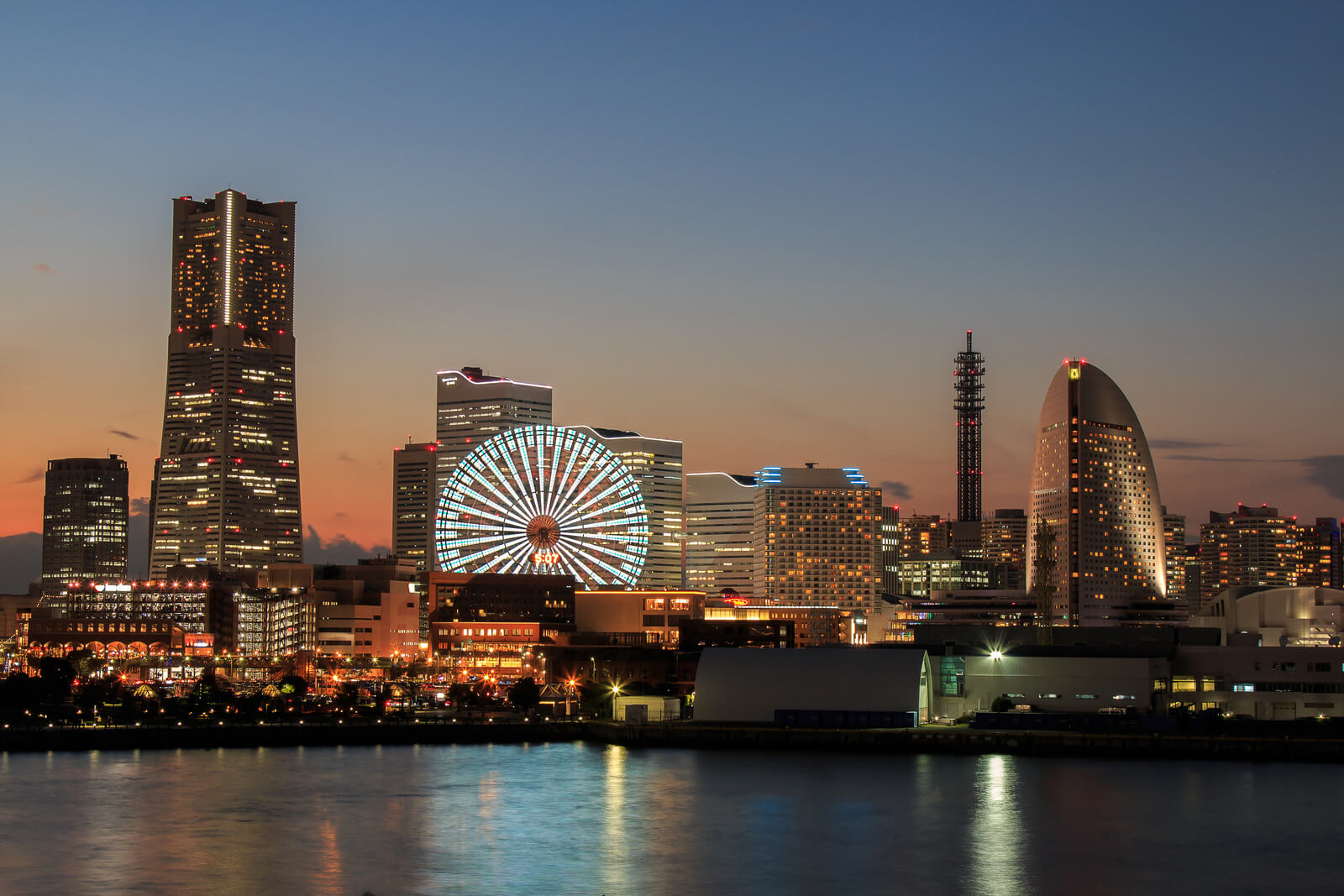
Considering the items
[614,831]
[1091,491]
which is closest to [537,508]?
[1091,491]

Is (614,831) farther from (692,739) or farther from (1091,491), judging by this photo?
(1091,491)

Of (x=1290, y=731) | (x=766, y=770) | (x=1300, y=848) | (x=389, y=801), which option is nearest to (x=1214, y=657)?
(x=1290, y=731)

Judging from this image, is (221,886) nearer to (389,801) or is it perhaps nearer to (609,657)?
(389,801)

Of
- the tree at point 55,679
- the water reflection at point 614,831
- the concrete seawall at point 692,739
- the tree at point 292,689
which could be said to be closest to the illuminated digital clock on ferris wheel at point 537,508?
the tree at point 292,689

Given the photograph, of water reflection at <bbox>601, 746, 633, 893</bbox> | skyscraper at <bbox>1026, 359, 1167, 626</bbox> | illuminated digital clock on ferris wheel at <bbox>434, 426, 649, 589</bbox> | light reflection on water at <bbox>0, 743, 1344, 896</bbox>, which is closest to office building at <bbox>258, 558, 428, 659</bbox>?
illuminated digital clock on ferris wheel at <bbox>434, 426, 649, 589</bbox>

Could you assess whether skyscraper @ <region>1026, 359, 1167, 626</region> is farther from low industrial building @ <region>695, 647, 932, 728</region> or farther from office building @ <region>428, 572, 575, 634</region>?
low industrial building @ <region>695, 647, 932, 728</region>

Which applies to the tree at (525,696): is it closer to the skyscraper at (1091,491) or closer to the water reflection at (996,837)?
the water reflection at (996,837)
